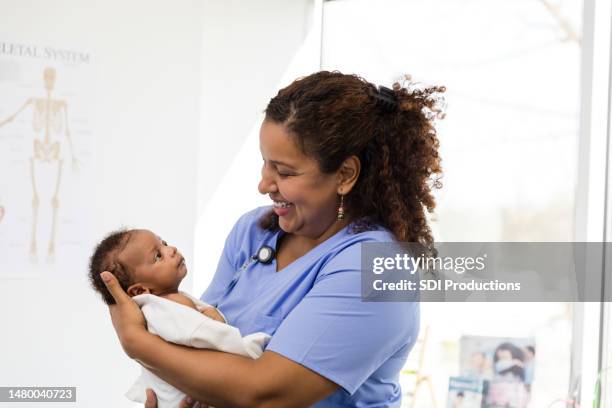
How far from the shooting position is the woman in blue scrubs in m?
1.32

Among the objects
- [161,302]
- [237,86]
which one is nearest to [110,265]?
[161,302]

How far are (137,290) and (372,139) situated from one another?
58cm

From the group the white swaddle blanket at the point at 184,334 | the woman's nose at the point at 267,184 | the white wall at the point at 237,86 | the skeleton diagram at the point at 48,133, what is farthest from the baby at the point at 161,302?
the white wall at the point at 237,86

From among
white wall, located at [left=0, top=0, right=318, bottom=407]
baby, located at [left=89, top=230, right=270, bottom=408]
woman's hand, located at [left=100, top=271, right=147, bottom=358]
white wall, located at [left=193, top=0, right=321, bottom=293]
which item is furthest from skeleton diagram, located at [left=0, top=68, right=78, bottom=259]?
woman's hand, located at [left=100, top=271, right=147, bottom=358]

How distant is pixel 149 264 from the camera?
1.63 meters

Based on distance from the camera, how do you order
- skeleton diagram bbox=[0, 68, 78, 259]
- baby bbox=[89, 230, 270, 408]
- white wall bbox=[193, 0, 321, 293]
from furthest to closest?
1. white wall bbox=[193, 0, 321, 293]
2. skeleton diagram bbox=[0, 68, 78, 259]
3. baby bbox=[89, 230, 270, 408]

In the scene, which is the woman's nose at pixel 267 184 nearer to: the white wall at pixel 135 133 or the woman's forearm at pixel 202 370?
the woman's forearm at pixel 202 370

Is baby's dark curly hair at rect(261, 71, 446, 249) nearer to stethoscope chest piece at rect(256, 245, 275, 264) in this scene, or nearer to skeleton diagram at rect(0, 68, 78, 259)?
stethoscope chest piece at rect(256, 245, 275, 264)

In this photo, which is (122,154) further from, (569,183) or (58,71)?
(569,183)

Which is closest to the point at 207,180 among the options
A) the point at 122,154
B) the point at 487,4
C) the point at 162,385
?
the point at 122,154

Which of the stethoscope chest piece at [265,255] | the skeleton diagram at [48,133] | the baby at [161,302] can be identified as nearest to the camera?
the baby at [161,302]

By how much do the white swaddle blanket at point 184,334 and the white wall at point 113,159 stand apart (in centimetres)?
189

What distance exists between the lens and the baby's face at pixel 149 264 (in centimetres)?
162

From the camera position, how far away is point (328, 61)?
13.6 ft
